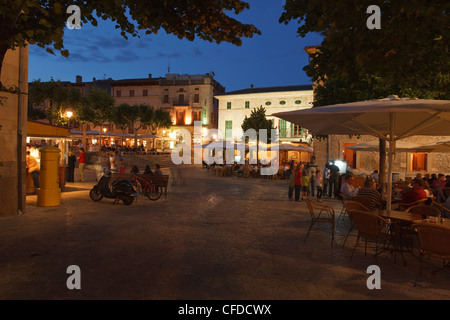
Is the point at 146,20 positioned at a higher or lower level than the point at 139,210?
higher

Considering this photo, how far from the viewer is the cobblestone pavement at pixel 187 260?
393 centimetres

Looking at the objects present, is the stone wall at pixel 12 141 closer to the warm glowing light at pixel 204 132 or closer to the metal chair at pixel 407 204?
the metal chair at pixel 407 204

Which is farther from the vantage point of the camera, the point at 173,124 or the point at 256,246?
the point at 173,124

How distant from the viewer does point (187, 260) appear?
5.00m

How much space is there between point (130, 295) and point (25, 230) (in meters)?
4.23

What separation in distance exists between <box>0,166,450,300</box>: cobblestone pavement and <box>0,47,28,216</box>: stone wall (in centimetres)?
58

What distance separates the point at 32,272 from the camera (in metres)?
4.40

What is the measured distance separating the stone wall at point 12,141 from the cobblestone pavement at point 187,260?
1.91 feet

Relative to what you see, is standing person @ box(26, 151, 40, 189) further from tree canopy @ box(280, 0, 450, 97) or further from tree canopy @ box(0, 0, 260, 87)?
tree canopy @ box(280, 0, 450, 97)

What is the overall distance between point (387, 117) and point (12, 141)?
889 centimetres

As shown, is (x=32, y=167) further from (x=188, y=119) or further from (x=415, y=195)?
(x=188, y=119)

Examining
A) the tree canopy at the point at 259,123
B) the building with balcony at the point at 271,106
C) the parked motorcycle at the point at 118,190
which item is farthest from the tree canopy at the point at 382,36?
the building with balcony at the point at 271,106
